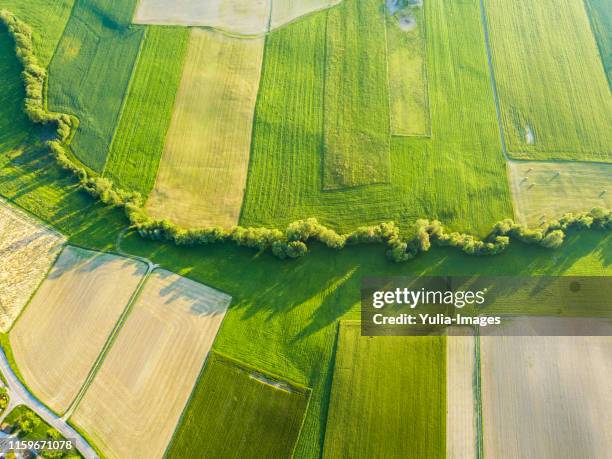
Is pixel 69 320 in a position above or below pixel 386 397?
above

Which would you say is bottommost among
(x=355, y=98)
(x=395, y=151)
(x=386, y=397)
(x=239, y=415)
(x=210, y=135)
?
(x=386, y=397)

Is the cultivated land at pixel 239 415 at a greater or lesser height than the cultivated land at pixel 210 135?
lesser

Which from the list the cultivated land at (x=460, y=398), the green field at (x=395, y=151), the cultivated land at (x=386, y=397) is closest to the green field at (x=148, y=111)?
the green field at (x=395, y=151)

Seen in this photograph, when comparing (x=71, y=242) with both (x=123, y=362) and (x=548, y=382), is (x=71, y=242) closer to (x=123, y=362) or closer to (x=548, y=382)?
(x=123, y=362)

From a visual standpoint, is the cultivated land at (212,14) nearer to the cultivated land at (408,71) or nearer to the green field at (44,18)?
the green field at (44,18)

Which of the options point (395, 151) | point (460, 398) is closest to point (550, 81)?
point (395, 151)

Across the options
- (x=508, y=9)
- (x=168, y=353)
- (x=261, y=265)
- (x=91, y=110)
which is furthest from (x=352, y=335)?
(x=508, y=9)

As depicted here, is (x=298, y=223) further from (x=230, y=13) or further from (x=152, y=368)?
(x=230, y=13)
